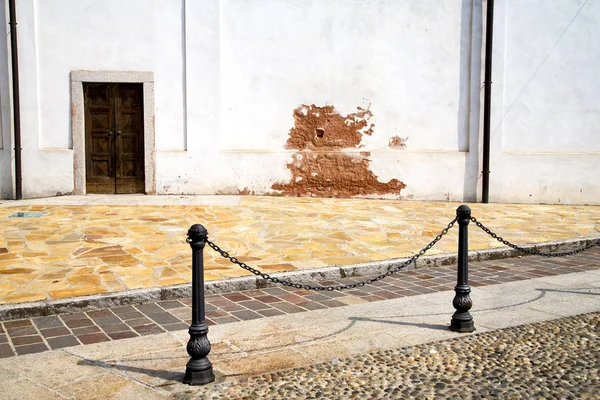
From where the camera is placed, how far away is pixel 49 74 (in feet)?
39.4

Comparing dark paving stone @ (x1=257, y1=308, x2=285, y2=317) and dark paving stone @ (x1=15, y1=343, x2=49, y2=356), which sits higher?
dark paving stone @ (x1=257, y1=308, x2=285, y2=317)

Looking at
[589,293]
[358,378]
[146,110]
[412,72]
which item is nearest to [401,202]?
[412,72]

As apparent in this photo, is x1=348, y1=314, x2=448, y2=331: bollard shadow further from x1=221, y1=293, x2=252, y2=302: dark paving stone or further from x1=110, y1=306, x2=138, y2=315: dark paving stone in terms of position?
x1=110, y1=306, x2=138, y2=315: dark paving stone

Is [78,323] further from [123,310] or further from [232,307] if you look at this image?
A: [232,307]

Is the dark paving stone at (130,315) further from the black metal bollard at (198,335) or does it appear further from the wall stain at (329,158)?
the wall stain at (329,158)

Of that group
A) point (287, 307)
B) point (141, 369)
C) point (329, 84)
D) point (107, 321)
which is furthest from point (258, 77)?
point (141, 369)

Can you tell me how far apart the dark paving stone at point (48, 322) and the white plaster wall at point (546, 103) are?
33.4 feet

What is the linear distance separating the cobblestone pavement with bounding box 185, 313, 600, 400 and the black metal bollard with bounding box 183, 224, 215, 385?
107 mm

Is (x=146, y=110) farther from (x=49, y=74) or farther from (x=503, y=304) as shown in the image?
(x=503, y=304)

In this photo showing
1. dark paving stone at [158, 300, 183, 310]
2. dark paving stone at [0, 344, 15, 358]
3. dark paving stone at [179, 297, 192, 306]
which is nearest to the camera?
dark paving stone at [0, 344, 15, 358]

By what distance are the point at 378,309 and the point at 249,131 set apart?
7.90 metres

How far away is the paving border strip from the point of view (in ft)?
16.7

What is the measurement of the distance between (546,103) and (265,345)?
35.3 ft

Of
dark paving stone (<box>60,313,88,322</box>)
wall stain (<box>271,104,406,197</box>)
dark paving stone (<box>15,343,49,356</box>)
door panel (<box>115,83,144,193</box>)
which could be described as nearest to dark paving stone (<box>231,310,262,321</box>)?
dark paving stone (<box>60,313,88,322</box>)
